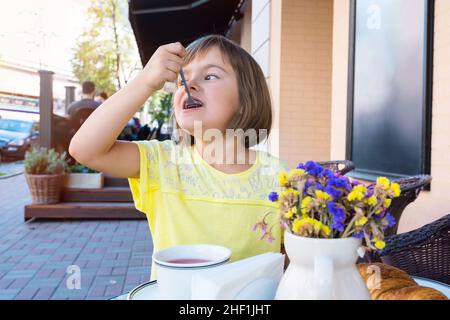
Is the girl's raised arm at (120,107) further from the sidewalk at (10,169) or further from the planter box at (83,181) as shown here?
the sidewalk at (10,169)

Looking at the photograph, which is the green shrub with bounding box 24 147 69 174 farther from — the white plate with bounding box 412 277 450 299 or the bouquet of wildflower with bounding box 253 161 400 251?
the bouquet of wildflower with bounding box 253 161 400 251

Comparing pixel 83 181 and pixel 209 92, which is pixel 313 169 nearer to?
pixel 209 92

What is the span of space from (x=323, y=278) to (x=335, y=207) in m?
0.09

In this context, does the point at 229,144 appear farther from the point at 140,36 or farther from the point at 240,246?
the point at 140,36

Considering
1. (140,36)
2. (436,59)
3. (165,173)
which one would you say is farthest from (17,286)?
(140,36)

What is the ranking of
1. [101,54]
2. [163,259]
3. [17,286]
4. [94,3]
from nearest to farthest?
1. [163,259]
2. [17,286]
3. [94,3]
4. [101,54]

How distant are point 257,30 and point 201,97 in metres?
4.96

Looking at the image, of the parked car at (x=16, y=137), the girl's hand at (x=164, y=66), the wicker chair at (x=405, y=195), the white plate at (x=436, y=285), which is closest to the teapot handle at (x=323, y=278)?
the white plate at (x=436, y=285)

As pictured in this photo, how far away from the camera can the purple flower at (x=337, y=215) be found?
0.57 meters

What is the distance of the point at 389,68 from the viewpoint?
9.30 ft

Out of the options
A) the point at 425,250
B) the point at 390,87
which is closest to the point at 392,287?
the point at 425,250

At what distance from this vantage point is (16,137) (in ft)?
36.7

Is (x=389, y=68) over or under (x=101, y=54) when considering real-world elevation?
under

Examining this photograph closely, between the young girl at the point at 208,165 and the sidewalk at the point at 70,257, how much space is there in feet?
6.08
